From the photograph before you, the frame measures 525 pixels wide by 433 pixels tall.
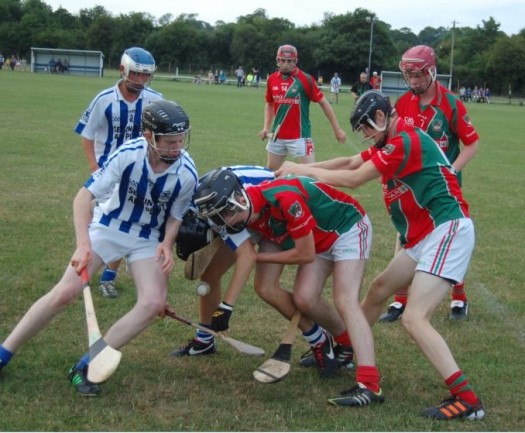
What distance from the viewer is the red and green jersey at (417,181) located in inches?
177

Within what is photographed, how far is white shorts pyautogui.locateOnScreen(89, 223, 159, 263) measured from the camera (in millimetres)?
4785

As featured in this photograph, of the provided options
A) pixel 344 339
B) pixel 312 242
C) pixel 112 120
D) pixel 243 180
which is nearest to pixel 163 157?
pixel 243 180

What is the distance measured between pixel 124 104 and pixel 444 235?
3127 mm

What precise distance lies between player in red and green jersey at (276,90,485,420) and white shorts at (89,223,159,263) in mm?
1010

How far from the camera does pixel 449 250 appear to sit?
14.7 ft

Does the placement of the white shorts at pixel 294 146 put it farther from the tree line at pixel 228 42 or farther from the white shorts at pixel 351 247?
the tree line at pixel 228 42

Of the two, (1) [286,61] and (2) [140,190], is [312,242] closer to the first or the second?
(2) [140,190]

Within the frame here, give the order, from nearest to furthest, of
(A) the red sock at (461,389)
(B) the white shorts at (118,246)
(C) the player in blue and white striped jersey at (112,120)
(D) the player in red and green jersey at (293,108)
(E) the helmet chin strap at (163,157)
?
1. (A) the red sock at (461,389)
2. (E) the helmet chin strap at (163,157)
3. (B) the white shorts at (118,246)
4. (C) the player in blue and white striped jersey at (112,120)
5. (D) the player in red and green jersey at (293,108)

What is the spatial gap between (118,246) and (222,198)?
84 centimetres

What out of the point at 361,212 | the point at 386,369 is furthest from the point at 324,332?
the point at 361,212

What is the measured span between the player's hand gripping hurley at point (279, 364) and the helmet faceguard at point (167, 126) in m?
1.32

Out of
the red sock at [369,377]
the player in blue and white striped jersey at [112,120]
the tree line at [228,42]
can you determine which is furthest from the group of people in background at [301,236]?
the tree line at [228,42]

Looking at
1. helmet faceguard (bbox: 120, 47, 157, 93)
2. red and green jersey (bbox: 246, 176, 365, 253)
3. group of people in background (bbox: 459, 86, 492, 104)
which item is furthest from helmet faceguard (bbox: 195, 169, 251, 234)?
group of people in background (bbox: 459, 86, 492, 104)

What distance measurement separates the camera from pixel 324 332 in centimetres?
515
